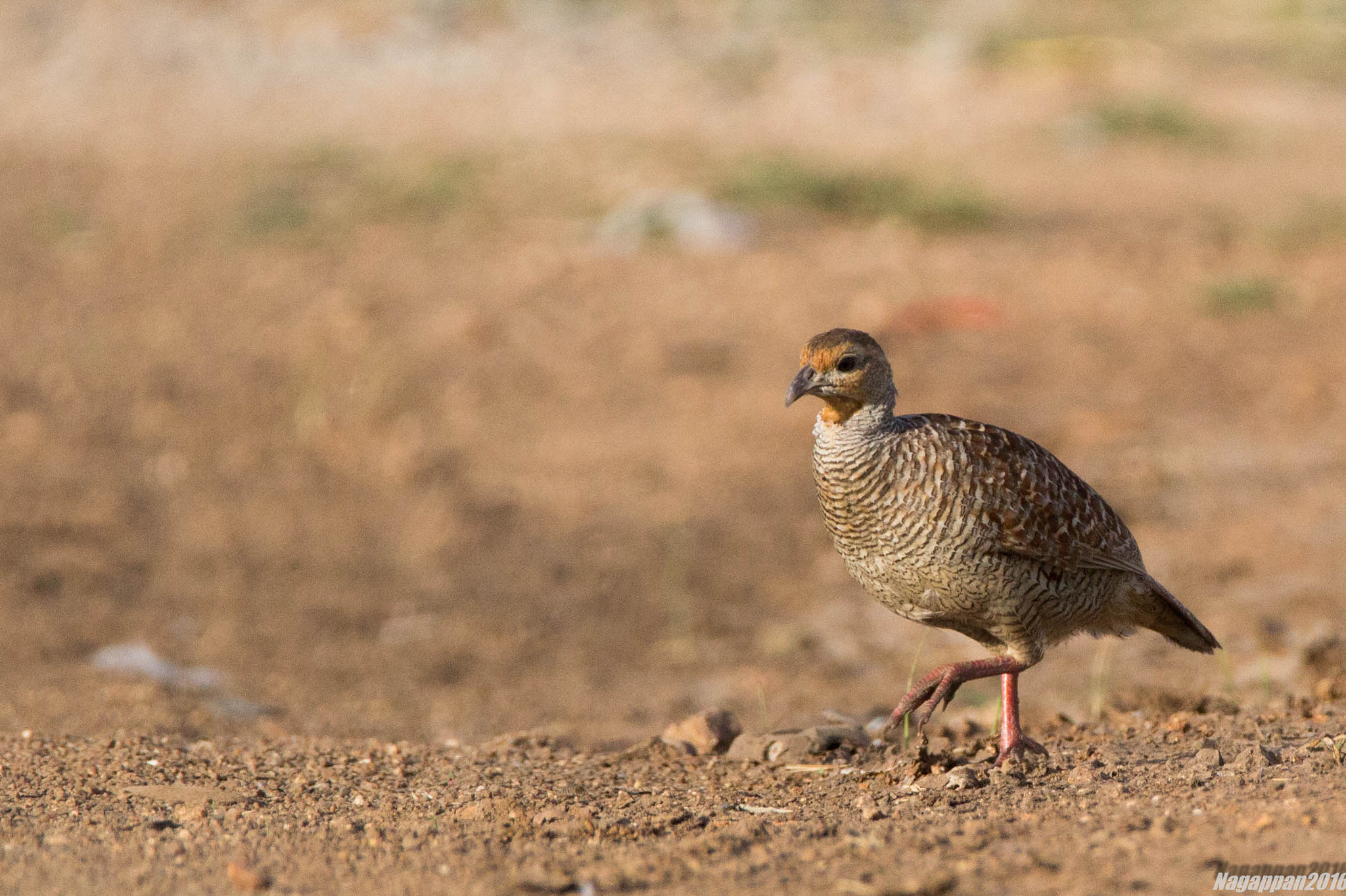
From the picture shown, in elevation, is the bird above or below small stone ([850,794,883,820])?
above

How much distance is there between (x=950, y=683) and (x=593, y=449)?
14.3ft

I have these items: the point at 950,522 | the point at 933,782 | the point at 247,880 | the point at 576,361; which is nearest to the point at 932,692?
the point at 933,782

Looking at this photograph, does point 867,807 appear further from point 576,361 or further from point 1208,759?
point 576,361

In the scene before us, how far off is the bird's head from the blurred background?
3.25 feet

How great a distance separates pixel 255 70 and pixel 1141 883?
13.8 m

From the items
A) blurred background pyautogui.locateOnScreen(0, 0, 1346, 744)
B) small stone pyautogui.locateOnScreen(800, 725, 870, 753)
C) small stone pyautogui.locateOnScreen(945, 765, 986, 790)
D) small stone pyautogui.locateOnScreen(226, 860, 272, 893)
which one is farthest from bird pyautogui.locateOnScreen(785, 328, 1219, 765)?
small stone pyautogui.locateOnScreen(226, 860, 272, 893)

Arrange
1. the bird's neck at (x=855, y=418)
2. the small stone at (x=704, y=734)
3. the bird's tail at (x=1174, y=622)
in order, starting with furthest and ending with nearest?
the small stone at (x=704, y=734) → the bird's tail at (x=1174, y=622) → the bird's neck at (x=855, y=418)

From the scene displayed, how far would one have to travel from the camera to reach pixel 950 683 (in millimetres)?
4199

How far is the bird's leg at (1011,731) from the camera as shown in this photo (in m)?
4.30

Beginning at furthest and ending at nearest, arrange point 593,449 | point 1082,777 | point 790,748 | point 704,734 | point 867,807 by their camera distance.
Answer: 1. point 593,449
2. point 704,734
3. point 790,748
4. point 1082,777
5. point 867,807

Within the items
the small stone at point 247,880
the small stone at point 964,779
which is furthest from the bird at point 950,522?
the small stone at point 247,880

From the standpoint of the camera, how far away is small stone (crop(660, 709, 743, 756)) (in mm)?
4848

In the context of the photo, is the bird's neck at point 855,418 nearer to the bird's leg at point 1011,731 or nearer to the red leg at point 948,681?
the red leg at point 948,681

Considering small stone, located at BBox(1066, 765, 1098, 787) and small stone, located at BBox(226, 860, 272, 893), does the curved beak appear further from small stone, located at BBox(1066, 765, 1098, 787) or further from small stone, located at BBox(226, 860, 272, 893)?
small stone, located at BBox(226, 860, 272, 893)
